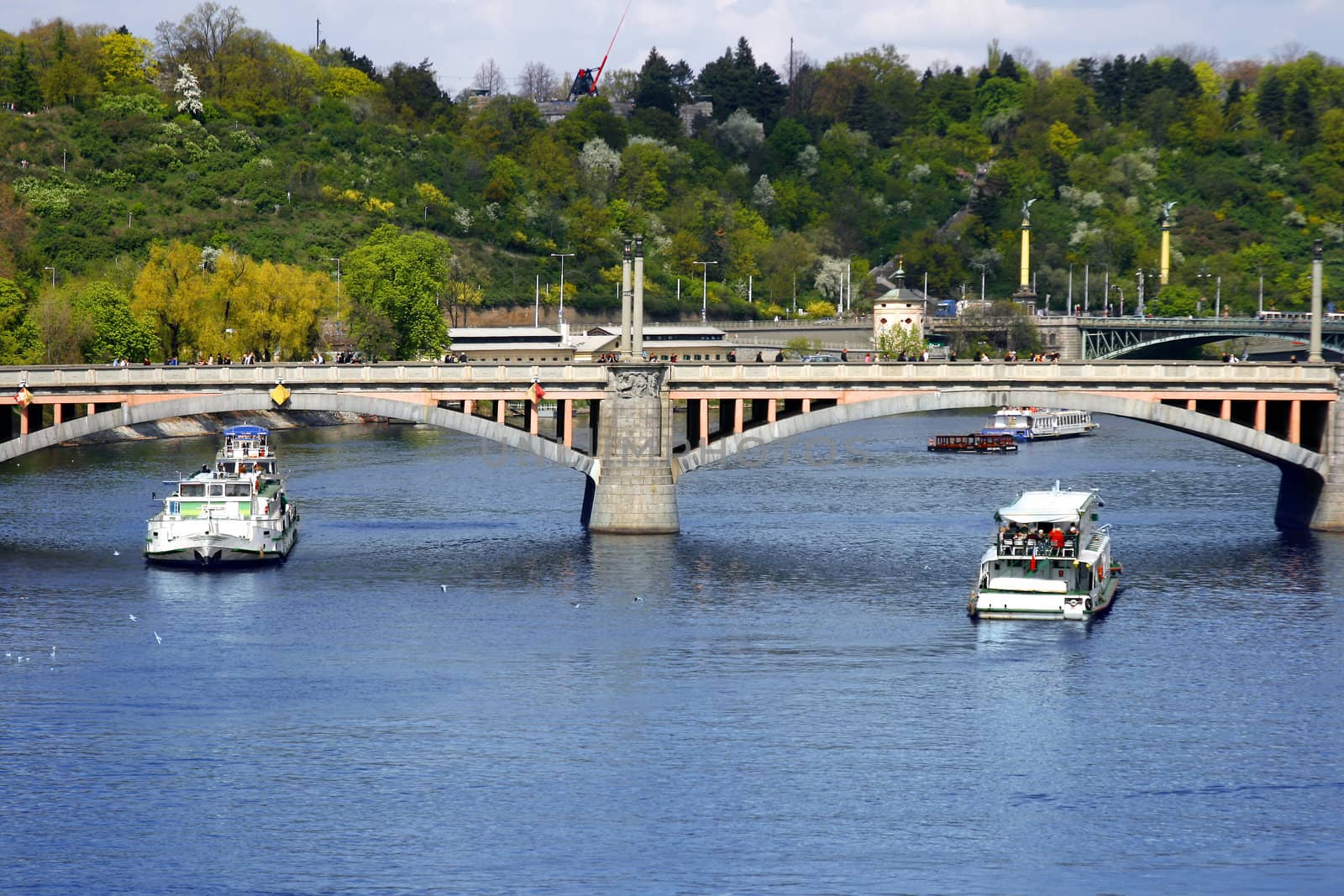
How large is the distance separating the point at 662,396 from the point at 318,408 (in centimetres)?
1829

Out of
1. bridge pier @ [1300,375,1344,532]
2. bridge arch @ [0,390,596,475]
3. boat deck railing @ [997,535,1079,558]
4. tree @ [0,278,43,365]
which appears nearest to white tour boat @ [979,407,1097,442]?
bridge pier @ [1300,375,1344,532]

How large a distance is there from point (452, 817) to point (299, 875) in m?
5.79

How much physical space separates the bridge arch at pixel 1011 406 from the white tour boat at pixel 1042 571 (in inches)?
580

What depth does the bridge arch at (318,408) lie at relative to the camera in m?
99.9

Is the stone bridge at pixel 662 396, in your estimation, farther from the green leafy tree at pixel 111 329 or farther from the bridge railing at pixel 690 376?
the green leafy tree at pixel 111 329

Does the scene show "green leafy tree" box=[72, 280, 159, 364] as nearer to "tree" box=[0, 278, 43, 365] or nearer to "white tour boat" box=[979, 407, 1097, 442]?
"tree" box=[0, 278, 43, 365]

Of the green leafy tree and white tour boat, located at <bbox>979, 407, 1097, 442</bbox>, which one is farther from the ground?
the green leafy tree

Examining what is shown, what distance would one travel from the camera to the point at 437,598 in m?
86.7

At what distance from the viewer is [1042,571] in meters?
83.6

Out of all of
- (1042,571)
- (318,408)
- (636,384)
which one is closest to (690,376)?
(636,384)

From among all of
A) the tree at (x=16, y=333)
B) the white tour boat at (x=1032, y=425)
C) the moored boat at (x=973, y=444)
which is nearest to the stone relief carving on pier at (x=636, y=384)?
the moored boat at (x=973, y=444)

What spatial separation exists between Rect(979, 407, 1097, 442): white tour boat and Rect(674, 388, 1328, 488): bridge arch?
80149 millimetres

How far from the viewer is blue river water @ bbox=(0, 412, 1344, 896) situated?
5247 cm

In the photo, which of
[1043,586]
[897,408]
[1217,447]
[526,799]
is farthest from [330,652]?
[1217,447]
